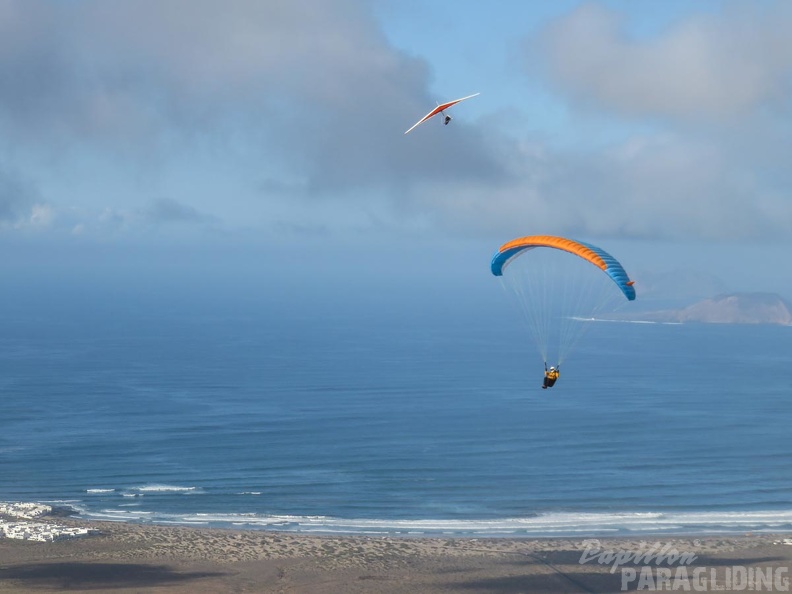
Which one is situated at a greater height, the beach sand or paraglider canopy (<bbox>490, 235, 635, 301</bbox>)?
paraglider canopy (<bbox>490, 235, 635, 301</bbox>)

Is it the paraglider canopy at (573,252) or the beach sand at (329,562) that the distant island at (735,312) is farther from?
the paraglider canopy at (573,252)

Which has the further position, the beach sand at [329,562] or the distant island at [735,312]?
the distant island at [735,312]

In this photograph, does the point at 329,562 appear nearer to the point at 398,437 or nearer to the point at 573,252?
→ the point at 573,252

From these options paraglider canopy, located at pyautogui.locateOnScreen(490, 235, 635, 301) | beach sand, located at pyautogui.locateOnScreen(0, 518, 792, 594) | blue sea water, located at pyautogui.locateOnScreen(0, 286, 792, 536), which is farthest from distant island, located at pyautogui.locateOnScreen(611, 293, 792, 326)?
paraglider canopy, located at pyautogui.locateOnScreen(490, 235, 635, 301)

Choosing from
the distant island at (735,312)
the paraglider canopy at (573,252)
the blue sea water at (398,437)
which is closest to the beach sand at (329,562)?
the blue sea water at (398,437)

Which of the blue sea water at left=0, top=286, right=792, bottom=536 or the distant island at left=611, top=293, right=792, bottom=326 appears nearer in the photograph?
the blue sea water at left=0, top=286, right=792, bottom=536

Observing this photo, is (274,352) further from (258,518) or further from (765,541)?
(765,541)

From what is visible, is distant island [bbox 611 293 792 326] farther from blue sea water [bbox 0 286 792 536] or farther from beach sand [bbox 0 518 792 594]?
beach sand [bbox 0 518 792 594]
